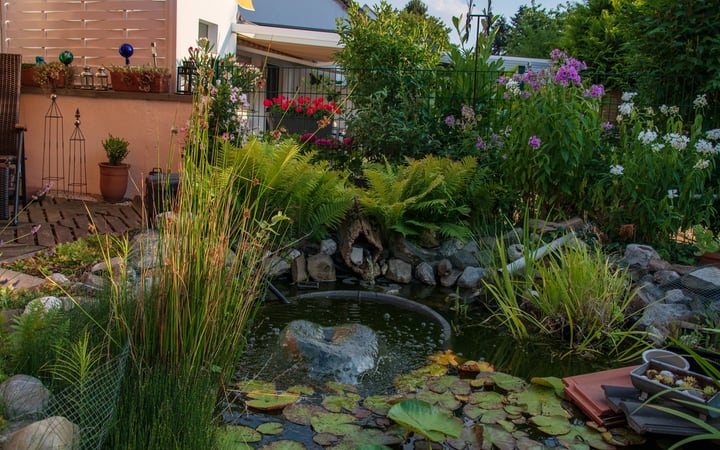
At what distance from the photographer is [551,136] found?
5043 millimetres

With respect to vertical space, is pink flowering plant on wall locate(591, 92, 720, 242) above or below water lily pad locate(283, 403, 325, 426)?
above

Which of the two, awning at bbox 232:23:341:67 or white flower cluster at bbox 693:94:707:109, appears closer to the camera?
white flower cluster at bbox 693:94:707:109

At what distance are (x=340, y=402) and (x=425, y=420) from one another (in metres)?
0.48

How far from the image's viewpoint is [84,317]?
109 inches

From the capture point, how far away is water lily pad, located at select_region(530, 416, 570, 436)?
272 centimetres

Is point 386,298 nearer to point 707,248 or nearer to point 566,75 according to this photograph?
point 566,75

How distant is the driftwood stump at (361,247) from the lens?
5047mm

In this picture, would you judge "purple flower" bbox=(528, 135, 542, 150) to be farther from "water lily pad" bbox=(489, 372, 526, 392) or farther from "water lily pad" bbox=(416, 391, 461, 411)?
"water lily pad" bbox=(416, 391, 461, 411)

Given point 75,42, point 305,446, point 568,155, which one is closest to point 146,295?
point 305,446

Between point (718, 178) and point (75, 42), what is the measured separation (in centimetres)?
654

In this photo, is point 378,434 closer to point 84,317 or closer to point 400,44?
point 84,317

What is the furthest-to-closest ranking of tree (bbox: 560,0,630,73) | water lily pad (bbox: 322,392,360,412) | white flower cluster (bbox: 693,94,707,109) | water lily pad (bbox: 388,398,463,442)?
tree (bbox: 560,0,630,73)
white flower cluster (bbox: 693,94,707,109)
water lily pad (bbox: 322,392,360,412)
water lily pad (bbox: 388,398,463,442)

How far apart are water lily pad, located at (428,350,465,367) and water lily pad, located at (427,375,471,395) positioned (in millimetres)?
211

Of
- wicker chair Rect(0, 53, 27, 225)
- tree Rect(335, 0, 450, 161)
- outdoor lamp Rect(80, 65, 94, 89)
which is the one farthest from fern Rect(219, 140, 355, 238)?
outdoor lamp Rect(80, 65, 94, 89)
